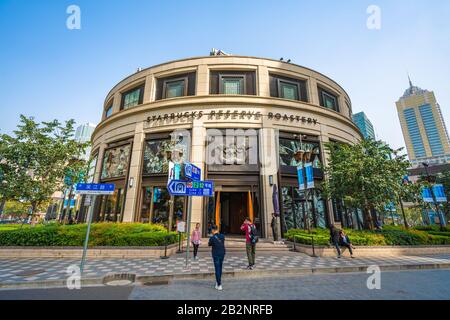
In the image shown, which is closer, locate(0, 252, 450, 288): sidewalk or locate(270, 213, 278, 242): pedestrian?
locate(0, 252, 450, 288): sidewalk

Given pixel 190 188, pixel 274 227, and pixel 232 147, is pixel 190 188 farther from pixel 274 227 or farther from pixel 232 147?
pixel 232 147

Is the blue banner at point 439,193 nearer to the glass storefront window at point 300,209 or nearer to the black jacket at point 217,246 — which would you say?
the glass storefront window at point 300,209

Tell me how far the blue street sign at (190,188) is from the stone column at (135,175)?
9331 millimetres

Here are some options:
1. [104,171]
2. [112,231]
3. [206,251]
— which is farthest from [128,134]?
[206,251]

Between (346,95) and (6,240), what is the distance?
3190 cm

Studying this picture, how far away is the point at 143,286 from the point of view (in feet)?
20.4

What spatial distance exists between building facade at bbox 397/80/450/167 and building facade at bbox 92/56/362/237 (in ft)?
561

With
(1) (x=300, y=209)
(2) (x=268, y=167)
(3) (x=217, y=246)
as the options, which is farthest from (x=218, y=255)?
(1) (x=300, y=209)

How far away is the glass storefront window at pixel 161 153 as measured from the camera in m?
16.6

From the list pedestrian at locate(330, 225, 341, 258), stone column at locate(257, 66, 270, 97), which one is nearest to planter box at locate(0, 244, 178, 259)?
pedestrian at locate(330, 225, 341, 258)

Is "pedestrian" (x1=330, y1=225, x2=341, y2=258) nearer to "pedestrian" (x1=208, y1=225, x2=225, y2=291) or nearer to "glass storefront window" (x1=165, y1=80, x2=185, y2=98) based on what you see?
"pedestrian" (x1=208, y1=225, x2=225, y2=291)

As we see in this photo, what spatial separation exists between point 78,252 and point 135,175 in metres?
7.60

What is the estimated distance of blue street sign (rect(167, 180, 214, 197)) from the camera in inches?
332
